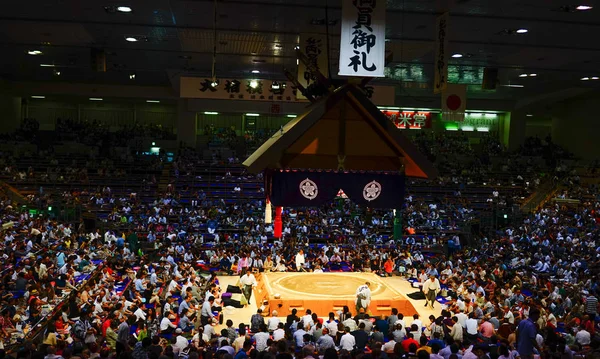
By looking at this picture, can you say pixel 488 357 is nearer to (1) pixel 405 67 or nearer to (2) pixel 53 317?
(2) pixel 53 317

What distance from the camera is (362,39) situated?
672cm

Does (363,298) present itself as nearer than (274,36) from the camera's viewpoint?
Yes

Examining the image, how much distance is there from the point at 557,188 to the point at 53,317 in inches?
750

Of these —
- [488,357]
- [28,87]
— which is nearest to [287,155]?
[488,357]

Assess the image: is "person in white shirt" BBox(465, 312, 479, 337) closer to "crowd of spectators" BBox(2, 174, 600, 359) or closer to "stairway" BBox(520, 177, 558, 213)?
"crowd of spectators" BBox(2, 174, 600, 359)

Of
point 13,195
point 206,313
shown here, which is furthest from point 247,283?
point 13,195

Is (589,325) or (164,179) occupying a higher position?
(164,179)

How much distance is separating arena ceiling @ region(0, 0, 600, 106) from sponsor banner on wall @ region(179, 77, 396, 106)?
108 cm

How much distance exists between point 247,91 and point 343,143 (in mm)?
9278

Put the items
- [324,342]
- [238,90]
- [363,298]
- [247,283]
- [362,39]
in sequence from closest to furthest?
1. [362,39]
2. [324,342]
3. [363,298]
4. [247,283]
5. [238,90]

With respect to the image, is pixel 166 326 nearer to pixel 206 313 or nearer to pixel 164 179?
pixel 206 313

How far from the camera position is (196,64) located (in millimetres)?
18938

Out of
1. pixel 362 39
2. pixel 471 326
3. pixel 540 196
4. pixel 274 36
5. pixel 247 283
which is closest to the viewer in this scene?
pixel 362 39

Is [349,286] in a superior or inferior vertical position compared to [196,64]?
inferior
